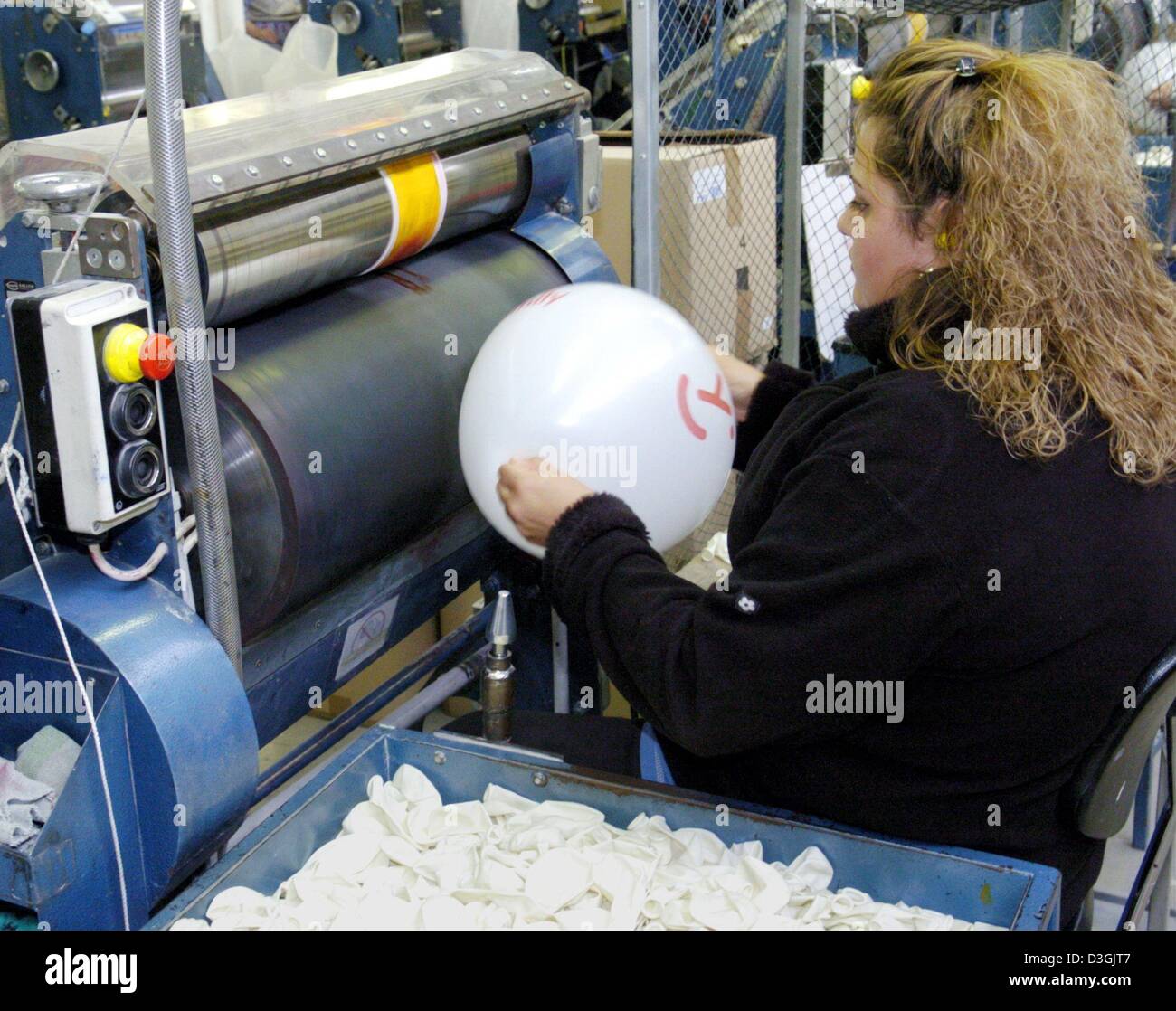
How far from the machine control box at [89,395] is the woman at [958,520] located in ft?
1.41

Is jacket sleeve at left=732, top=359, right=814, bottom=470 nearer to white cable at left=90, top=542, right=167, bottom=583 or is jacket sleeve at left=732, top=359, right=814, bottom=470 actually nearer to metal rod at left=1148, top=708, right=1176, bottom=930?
metal rod at left=1148, top=708, right=1176, bottom=930

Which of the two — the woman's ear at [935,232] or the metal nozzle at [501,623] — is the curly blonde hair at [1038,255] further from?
the metal nozzle at [501,623]

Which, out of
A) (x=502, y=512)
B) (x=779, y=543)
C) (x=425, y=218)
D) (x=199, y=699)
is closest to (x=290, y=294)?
(x=425, y=218)

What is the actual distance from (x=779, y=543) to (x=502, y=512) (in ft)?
1.22

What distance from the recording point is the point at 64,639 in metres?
1.14

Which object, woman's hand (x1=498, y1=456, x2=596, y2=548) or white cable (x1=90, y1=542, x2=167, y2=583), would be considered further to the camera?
woman's hand (x1=498, y1=456, x2=596, y2=548)

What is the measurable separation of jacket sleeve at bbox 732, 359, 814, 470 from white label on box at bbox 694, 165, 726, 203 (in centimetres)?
98

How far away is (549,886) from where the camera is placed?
45.7 inches

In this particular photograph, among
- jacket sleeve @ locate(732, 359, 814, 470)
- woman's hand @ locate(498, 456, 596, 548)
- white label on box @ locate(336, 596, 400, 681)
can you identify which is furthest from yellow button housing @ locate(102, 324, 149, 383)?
jacket sleeve @ locate(732, 359, 814, 470)

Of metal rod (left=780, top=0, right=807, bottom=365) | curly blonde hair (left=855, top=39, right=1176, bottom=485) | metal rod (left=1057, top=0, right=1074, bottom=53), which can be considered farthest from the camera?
metal rod (left=1057, top=0, right=1074, bottom=53)

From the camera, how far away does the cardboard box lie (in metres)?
2.67

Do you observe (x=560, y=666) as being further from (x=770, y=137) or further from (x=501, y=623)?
(x=770, y=137)

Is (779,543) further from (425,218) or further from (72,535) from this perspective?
(425,218)

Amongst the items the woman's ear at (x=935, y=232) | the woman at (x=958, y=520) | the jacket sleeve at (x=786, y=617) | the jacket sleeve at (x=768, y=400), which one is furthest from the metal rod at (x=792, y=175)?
the jacket sleeve at (x=786, y=617)
